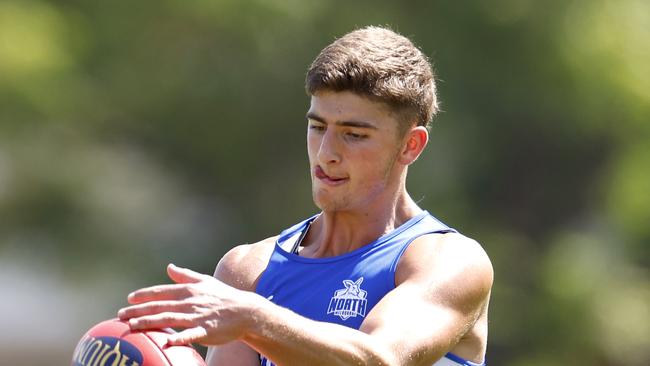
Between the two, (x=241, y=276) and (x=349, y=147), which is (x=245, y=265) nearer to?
(x=241, y=276)

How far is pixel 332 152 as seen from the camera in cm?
523

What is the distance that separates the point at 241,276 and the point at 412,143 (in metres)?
0.87

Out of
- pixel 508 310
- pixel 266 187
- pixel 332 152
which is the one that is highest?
pixel 332 152

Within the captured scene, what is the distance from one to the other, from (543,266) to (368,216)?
10.7 m

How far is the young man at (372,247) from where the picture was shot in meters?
4.87

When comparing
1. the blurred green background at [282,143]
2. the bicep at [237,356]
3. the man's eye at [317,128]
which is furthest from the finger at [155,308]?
the blurred green background at [282,143]

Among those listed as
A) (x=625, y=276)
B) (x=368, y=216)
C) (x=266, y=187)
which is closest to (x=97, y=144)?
(x=266, y=187)

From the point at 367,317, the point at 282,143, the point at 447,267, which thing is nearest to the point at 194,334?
the point at 367,317

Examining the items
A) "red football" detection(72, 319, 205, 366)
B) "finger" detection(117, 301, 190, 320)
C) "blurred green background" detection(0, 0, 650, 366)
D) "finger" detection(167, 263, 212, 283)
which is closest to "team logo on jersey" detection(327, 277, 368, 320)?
"red football" detection(72, 319, 205, 366)

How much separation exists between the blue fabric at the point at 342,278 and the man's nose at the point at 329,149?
0.37 meters

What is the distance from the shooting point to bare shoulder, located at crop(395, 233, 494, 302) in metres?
5.00

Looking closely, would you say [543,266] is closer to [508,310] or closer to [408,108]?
[508,310]

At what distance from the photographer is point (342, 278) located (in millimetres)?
5277

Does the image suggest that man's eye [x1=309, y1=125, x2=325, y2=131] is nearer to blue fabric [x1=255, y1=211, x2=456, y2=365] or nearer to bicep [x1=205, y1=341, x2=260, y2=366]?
blue fabric [x1=255, y1=211, x2=456, y2=365]
